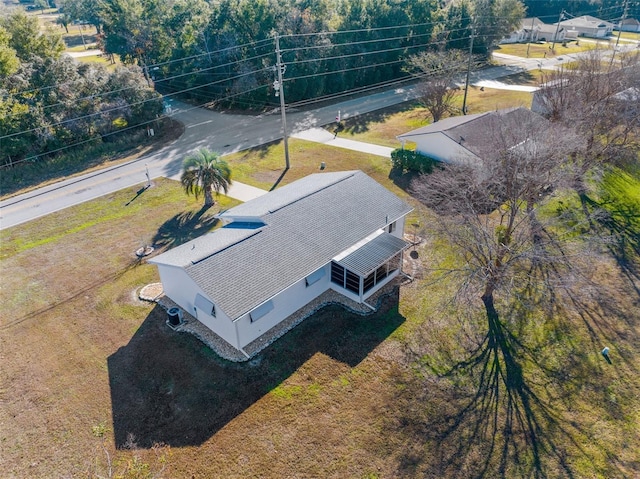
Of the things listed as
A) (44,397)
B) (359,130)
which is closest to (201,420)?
(44,397)

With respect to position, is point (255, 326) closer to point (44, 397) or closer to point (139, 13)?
point (44, 397)

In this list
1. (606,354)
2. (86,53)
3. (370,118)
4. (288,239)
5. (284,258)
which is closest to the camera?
(606,354)

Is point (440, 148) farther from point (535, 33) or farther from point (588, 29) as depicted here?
point (588, 29)

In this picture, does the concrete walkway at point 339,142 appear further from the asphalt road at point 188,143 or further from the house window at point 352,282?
the house window at point 352,282

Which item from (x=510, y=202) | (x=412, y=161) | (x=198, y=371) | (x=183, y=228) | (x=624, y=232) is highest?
(x=510, y=202)

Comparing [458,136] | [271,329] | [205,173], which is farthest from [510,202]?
[205,173]

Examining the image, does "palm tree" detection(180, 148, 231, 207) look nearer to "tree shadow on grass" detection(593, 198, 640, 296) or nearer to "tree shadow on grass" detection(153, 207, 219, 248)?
"tree shadow on grass" detection(153, 207, 219, 248)

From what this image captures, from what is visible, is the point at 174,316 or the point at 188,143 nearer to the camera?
the point at 174,316
